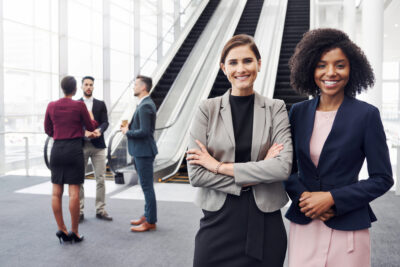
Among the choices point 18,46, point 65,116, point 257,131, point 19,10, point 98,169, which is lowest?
point 98,169

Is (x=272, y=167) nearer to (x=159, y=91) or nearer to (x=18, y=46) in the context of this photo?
(x=159, y=91)

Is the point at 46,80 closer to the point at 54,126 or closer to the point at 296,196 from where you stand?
the point at 54,126

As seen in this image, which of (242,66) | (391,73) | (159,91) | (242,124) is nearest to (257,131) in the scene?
(242,124)

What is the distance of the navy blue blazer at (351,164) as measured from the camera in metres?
1.59

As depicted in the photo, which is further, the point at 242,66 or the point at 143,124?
the point at 143,124

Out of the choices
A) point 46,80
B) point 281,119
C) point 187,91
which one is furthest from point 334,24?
point 281,119

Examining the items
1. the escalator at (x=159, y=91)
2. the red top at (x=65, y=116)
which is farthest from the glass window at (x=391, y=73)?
the red top at (x=65, y=116)

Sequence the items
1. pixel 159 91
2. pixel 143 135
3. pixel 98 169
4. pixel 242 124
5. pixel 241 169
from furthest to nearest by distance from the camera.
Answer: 1. pixel 159 91
2. pixel 98 169
3. pixel 143 135
4. pixel 242 124
5. pixel 241 169

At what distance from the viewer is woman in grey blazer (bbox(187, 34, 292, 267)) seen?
1.74 m

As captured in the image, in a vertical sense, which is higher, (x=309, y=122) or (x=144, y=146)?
(x=309, y=122)

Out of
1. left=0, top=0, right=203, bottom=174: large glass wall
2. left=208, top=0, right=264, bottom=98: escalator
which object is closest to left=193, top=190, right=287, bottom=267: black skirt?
left=0, top=0, right=203, bottom=174: large glass wall

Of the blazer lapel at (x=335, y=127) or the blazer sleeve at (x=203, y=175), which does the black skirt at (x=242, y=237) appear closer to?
the blazer sleeve at (x=203, y=175)

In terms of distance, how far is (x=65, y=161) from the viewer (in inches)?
165

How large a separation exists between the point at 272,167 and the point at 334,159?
258mm
